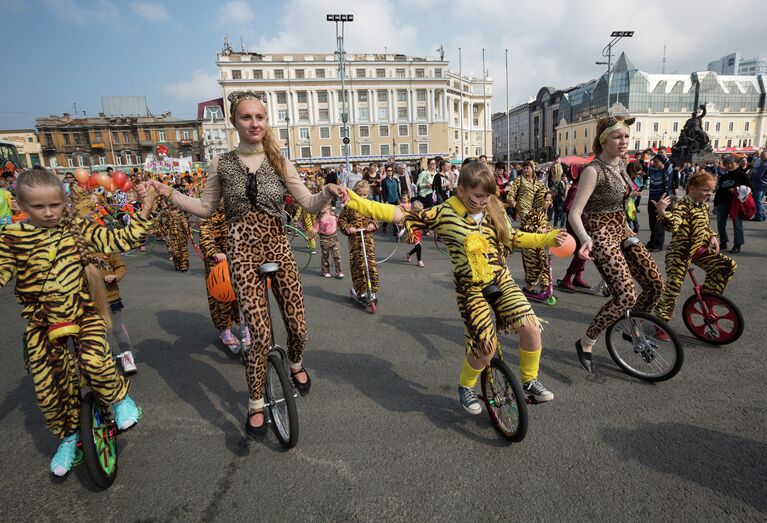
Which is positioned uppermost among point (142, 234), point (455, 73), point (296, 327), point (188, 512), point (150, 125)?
point (455, 73)

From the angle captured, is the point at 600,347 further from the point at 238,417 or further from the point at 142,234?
the point at 142,234

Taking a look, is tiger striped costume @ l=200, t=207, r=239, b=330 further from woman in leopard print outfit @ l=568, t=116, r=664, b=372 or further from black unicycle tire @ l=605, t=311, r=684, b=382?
black unicycle tire @ l=605, t=311, r=684, b=382

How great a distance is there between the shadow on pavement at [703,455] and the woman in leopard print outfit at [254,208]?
264cm

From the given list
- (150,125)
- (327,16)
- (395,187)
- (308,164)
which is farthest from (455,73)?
(395,187)

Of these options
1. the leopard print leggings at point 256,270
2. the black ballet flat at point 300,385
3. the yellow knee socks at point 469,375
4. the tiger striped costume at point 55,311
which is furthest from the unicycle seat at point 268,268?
the yellow knee socks at point 469,375

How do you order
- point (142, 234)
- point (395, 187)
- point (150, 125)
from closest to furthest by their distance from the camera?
point (142, 234) < point (395, 187) < point (150, 125)

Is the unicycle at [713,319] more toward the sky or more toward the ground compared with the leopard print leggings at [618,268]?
more toward the ground

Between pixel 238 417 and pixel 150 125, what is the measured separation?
91419 mm

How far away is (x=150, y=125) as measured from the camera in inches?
3145

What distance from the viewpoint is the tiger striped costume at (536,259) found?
651 cm

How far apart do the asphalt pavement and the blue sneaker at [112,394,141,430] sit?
0.39 m

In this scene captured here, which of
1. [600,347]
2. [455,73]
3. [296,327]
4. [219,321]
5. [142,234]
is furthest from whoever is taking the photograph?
[455,73]

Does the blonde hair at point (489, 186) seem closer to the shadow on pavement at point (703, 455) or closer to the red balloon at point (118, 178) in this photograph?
the shadow on pavement at point (703, 455)

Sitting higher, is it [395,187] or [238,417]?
[395,187]
